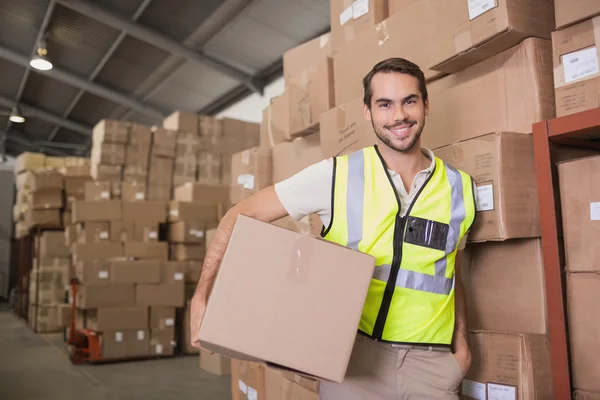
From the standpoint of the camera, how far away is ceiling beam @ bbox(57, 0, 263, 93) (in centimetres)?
727

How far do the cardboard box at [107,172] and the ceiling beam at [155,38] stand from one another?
203 cm

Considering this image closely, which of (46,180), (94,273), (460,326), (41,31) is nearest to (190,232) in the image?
(94,273)

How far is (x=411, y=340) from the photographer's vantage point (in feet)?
5.02

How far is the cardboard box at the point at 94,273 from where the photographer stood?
19.5 ft

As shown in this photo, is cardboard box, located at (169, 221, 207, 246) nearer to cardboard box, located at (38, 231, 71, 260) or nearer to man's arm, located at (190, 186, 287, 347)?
cardboard box, located at (38, 231, 71, 260)

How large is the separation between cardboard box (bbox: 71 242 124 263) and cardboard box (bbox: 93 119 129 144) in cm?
133

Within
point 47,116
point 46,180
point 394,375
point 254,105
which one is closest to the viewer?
point 394,375

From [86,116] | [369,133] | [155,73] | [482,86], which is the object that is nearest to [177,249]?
[155,73]

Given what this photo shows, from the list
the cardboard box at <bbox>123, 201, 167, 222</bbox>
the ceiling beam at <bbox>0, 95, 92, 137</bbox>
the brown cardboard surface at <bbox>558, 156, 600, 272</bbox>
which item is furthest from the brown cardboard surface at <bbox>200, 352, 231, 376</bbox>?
the ceiling beam at <bbox>0, 95, 92, 137</bbox>

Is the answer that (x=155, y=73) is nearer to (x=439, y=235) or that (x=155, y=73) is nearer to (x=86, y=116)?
(x=86, y=116)

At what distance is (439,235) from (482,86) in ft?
1.92

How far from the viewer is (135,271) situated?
6086 millimetres

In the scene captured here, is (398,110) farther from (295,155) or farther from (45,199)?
(45,199)

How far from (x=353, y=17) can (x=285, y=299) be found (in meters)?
1.60
